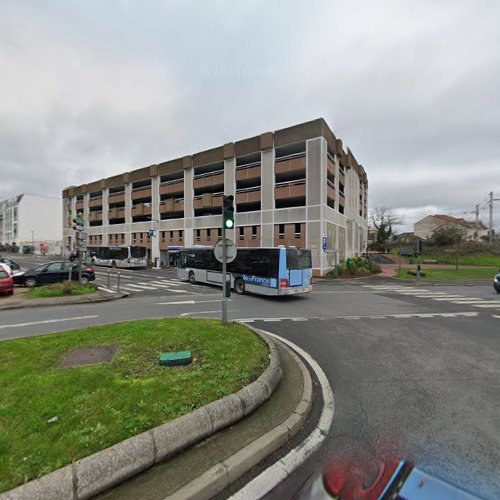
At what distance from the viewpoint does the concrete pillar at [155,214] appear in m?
36.3

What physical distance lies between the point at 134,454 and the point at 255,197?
26.4 metres

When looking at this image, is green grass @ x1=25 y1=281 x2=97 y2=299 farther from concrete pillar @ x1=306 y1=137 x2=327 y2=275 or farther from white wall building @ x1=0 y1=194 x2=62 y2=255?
white wall building @ x1=0 y1=194 x2=62 y2=255

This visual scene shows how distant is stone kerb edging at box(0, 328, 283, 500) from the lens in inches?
73.9

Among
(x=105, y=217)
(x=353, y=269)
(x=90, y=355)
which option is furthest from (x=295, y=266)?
(x=105, y=217)

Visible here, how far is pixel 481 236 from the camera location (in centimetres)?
6112

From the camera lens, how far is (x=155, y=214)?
121ft

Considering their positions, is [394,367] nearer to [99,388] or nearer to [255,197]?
[99,388]

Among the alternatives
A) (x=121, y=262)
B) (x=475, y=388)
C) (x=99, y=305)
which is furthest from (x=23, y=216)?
(x=475, y=388)

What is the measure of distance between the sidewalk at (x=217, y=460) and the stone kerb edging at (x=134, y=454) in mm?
75

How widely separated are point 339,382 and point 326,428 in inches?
49.8

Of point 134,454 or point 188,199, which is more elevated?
point 188,199

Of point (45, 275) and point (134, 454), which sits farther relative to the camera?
point (45, 275)

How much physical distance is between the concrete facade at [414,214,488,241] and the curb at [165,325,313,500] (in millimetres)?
70595

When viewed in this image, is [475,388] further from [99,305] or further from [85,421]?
[99,305]
